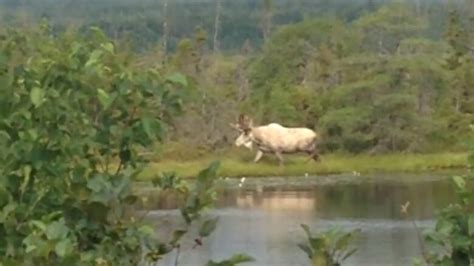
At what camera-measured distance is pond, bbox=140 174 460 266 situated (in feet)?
38.1

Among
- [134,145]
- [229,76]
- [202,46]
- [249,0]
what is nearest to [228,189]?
[229,76]

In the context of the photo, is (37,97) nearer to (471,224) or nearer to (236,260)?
(236,260)

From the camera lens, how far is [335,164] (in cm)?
2127

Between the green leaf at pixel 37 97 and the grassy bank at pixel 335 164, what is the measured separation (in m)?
17.4

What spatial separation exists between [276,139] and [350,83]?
220 cm

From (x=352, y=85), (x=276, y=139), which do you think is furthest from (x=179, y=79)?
(x=352, y=85)

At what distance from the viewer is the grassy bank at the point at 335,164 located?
20.8m

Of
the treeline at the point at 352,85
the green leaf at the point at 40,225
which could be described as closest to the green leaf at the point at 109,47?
the green leaf at the point at 40,225

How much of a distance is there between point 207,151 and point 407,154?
3.44 metres

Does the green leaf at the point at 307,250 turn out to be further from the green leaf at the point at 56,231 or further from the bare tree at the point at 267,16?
the bare tree at the point at 267,16

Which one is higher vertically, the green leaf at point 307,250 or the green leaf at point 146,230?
the green leaf at point 307,250

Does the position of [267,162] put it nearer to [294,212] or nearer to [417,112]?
[417,112]

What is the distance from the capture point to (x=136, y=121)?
9.84ft

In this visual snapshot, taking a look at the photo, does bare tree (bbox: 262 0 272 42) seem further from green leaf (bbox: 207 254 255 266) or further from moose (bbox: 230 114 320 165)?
green leaf (bbox: 207 254 255 266)
